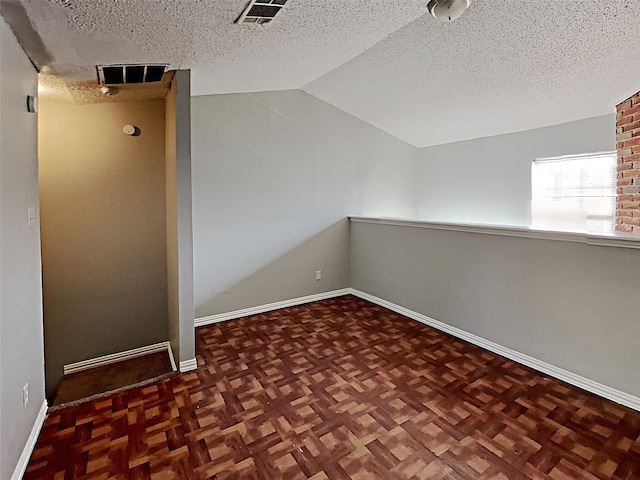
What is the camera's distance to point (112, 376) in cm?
316

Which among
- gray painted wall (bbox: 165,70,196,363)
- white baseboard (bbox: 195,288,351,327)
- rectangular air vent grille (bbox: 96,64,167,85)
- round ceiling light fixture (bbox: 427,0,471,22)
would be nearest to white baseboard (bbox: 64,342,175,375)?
white baseboard (bbox: 195,288,351,327)

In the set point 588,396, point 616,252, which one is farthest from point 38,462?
point 616,252

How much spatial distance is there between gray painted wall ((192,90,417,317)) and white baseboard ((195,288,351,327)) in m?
0.06

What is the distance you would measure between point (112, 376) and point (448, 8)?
3903 millimetres

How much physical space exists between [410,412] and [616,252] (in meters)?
1.65

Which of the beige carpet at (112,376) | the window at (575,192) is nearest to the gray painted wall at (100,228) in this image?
the beige carpet at (112,376)

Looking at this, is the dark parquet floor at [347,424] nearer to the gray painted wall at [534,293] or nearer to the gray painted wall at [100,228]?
the gray painted wall at [534,293]

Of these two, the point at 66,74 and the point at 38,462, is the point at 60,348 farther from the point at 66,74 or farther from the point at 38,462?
the point at 66,74

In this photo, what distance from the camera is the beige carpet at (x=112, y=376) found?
9.55 ft

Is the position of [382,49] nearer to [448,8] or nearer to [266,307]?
[448,8]

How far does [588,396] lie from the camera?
228 centimetres

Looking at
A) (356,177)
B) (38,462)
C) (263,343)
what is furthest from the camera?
(356,177)

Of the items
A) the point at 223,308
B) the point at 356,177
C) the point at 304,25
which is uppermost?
the point at 304,25

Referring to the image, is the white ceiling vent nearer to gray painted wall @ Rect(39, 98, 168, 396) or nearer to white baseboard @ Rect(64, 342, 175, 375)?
gray painted wall @ Rect(39, 98, 168, 396)
